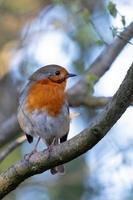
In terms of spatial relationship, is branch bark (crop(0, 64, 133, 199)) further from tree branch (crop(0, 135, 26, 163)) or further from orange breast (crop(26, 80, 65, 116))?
tree branch (crop(0, 135, 26, 163))

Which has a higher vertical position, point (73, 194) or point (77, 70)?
point (77, 70)

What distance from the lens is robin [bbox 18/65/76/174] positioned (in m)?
5.72

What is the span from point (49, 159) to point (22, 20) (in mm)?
4685

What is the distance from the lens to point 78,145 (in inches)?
156

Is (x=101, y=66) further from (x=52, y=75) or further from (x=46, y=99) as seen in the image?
(x=46, y=99)

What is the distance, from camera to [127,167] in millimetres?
7016

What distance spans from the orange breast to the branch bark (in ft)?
4.31

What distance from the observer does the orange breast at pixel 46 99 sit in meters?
5.72

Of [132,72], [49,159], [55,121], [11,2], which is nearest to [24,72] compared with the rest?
[11,2]

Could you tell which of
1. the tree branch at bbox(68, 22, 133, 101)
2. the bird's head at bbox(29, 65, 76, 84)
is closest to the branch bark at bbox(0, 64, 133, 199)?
the bird's head at bbox(29, 65, 76, 84)

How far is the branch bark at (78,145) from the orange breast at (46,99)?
1314 mm

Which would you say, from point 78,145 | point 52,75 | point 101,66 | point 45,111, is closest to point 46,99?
point 45,111

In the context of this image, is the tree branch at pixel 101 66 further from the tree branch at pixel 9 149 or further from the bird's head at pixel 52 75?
the tree branch at pixel 9 149

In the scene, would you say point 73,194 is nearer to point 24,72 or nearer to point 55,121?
point 24,72
